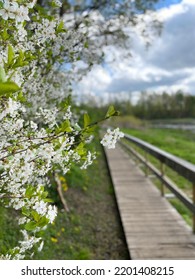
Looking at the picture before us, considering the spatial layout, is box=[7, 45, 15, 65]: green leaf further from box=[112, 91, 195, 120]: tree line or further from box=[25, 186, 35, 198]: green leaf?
box=[112, 91, 195, 120]: tree line

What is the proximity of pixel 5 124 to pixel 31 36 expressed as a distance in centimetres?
98

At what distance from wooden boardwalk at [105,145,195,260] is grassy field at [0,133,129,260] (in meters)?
0.25

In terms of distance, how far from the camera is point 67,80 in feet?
17.1

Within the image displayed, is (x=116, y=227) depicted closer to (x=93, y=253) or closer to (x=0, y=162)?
(x=93, y=253)

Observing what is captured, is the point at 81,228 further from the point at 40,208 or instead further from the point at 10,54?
the point at 10,54

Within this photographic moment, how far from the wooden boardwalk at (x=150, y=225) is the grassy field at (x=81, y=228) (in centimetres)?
25

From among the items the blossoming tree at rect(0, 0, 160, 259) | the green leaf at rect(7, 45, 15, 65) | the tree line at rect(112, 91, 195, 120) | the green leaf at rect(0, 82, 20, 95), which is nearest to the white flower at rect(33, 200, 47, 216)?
the blossoming tree at rect(0, 0, 160, 259)

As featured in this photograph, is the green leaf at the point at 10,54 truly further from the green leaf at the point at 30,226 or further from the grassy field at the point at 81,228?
the grassy field at the point at 81,228

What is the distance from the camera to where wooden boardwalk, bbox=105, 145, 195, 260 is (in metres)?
4.89

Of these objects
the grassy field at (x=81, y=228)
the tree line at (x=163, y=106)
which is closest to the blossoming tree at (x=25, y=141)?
the grassy field at (x=81, y=228)

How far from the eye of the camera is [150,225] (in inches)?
236
